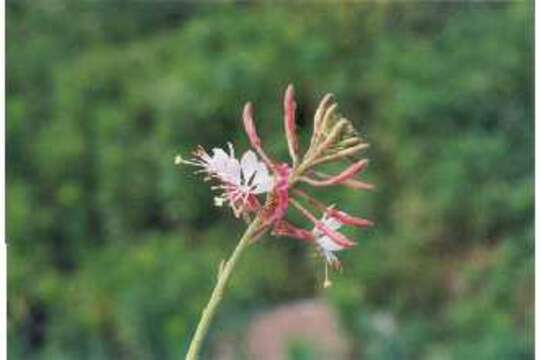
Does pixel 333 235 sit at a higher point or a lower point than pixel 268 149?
lower

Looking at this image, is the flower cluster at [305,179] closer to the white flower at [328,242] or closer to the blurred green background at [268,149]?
the white flower at [328,242]

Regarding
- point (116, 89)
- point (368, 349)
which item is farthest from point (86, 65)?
point (368, 349)

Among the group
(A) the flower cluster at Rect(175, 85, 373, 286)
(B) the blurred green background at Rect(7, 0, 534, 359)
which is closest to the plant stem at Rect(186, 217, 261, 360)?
(A) the flower cluster at Rect(175, 85, 373, 286)

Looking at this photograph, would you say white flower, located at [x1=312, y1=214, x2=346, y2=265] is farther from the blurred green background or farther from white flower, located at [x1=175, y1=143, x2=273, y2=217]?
the blurred green background

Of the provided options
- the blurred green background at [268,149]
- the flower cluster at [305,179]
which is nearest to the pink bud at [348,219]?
the flower cluster at [305,179]

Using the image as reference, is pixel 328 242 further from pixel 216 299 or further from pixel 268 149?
pixel 268 149

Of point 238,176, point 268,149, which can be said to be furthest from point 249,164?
point 268,149

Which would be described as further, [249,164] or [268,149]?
[268,149]
